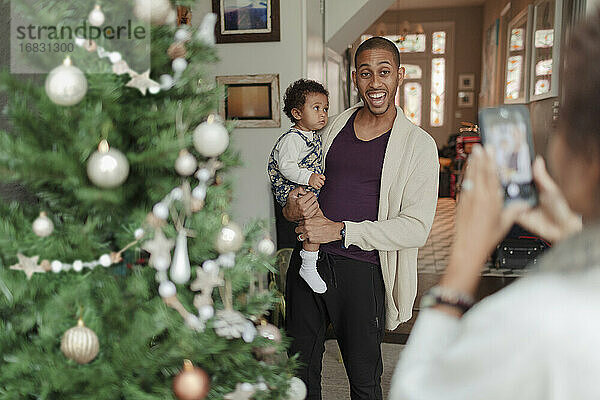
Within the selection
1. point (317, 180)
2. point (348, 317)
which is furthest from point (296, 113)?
point (348, 317)

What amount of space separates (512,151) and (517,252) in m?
4.48

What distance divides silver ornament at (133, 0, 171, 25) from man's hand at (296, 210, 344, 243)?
0.90 meters

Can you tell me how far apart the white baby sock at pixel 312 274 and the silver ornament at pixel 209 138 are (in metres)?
0.83

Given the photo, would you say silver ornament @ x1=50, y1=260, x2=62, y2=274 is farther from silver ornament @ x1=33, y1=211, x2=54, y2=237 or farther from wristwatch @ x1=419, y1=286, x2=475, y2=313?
wristwatch @ x1=419, y1=286, x2=475, y2=313

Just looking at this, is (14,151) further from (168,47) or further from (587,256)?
(587,256)

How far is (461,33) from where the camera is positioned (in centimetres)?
1105

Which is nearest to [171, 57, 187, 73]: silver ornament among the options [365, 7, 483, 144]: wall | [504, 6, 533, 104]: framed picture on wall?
[504, 6, 533, 104]: framed picture on wall

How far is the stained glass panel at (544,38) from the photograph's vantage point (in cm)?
482

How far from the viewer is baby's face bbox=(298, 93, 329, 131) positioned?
2199 millimetres

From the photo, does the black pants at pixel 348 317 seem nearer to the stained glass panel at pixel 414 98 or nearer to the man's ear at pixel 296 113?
the man's ear at pixel 296 113

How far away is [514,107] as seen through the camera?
686mm

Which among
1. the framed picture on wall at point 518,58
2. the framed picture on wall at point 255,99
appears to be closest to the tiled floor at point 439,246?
the framed picture on wall at point 518,58

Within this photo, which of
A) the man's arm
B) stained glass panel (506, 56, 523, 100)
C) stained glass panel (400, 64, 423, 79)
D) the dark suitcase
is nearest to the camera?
the man's arm

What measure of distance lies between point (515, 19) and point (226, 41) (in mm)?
4733
